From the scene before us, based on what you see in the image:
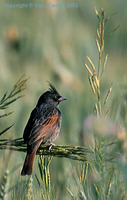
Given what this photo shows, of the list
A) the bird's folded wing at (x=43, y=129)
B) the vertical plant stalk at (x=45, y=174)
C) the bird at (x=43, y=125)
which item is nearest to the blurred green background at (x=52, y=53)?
the bird at (x=43, y=125)

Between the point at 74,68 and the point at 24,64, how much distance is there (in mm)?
741

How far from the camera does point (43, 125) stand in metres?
3.56

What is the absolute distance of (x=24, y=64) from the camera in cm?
582

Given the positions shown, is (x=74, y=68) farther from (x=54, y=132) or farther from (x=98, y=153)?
(x=98, y=153)

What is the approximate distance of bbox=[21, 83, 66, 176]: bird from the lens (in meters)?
3.05

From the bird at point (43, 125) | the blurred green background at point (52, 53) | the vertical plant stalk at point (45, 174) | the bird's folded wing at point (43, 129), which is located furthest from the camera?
the blurred green background at point (52, 53)

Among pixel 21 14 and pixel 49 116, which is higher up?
pixel 21 14

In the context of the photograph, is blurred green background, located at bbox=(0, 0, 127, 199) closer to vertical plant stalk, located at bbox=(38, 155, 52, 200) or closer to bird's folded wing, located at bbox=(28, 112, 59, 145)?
bird's folded wing, located at bbox=(28, 112, 59, 145)

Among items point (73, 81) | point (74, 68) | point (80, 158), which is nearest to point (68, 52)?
point (74, 68)

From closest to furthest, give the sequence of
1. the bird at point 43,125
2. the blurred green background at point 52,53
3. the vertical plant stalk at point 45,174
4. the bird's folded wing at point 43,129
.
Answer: the vertical plant stalk at point 45,174 → the bird at point 43,125 → the bird's folded wing at point 43,129 → the blurred green background at point 52,53

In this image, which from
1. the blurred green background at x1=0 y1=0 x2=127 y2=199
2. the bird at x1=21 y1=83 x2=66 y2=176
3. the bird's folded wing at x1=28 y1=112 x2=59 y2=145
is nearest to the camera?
the bird at x1=21 y1=83 x2=66 y2=176

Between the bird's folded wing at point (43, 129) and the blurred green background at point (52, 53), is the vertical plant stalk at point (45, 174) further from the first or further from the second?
the blurred green background at point (52, 53)

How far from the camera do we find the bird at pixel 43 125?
305 cm

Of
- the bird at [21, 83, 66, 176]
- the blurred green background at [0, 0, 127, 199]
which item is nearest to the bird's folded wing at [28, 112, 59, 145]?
the bird at [21, 83, 66, 176]
